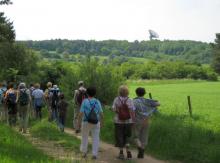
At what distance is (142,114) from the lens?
1328cm

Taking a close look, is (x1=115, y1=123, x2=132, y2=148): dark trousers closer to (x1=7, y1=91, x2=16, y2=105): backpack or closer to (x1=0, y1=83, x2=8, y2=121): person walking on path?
(x1=7, y1=91, x2=16, y2=105): backpack

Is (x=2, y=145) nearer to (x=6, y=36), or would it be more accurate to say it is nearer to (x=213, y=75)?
(x=6, y=36)

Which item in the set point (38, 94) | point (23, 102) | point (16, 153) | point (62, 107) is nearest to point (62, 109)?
point (62, 107)

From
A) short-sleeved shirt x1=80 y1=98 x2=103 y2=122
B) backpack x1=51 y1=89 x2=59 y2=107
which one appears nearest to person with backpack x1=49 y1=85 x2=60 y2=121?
backpack x1=51 y1=89 x2=59 y2=107

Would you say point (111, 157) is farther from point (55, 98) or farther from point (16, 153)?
point (55, 98)

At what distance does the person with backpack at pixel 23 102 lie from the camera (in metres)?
18.4

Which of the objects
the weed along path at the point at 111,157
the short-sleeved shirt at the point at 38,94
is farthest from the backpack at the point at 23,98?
the weed along path at the point at 111,157

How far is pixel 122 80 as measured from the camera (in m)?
30.6

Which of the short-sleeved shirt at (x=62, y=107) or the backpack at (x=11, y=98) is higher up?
the backpack at (x=11, y=98)

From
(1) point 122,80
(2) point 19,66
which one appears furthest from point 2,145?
(2) point 19,66

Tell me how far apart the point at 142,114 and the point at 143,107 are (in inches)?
7.5

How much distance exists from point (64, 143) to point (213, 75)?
380 ft

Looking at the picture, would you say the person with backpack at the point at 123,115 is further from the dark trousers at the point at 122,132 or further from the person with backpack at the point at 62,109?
the person with backpack at the point at 62,109

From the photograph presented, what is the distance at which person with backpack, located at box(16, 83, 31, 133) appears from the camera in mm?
18411
